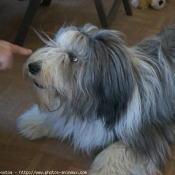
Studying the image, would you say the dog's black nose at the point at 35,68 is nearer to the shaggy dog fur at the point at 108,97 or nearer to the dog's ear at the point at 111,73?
the shaggy dog fur at the point at 108,97

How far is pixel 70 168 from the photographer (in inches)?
57.8

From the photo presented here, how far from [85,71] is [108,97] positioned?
0.12m

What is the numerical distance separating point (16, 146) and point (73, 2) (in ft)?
4.47

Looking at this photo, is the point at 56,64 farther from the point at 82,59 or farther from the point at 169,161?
the point at 169,161

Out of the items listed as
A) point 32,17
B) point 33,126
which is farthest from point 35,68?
point 32,17

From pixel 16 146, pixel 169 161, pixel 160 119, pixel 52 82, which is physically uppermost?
pixel 52 82

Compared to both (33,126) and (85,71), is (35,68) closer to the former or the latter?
(85,71)

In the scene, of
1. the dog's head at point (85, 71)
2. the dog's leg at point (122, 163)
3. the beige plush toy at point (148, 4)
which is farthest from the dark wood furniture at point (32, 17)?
the dog's leg at point (122, 163)

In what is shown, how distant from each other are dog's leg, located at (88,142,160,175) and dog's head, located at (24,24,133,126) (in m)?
0.22

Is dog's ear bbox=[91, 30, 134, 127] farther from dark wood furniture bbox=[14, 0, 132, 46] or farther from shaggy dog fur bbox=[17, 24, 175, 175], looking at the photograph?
dark wood furniture bbox=[14, 0, 132, 46]

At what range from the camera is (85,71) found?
1.20 meters

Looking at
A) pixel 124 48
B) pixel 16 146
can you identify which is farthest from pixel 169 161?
pixel 16 146

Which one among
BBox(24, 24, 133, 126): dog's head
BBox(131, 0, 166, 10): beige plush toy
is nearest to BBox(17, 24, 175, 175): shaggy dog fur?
BBox(24, 24, 133, 126): dog's head

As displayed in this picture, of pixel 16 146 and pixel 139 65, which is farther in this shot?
pixel 16 146
